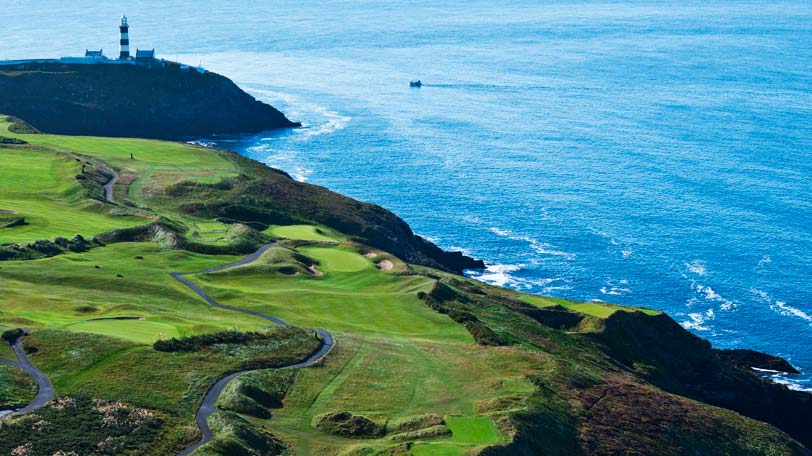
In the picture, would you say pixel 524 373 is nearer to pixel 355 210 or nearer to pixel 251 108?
pixel 355 210

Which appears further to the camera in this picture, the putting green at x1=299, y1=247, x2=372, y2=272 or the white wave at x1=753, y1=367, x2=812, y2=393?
the white wave at x1=753, y1=367, x2=812, y2=393

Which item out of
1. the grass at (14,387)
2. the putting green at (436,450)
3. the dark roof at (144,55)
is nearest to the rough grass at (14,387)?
the grass at (14,387)

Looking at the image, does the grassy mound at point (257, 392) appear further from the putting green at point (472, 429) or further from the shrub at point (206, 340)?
the putting green at point (472, 429)

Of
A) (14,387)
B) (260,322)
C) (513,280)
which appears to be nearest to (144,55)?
(513,280)

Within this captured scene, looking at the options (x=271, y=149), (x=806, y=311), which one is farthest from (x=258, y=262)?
(x=271, y=149)

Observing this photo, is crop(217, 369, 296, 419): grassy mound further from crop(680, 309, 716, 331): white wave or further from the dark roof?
the dark roof

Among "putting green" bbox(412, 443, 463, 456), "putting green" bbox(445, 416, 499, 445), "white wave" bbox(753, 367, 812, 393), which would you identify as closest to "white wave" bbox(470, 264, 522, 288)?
"white wave" bbox(753, 367, 812, 393)
